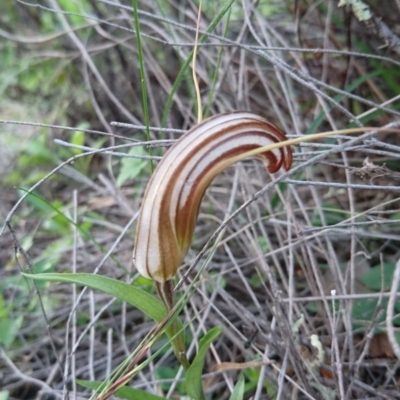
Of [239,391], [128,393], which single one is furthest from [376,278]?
[128,393]

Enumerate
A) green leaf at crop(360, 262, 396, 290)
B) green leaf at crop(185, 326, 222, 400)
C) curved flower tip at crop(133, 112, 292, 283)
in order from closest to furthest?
curved flower tip at crop(133, 112, 292, 283) → green leaf at crop(185, 326, 222, 400) → green leaf at crop(360, 262, 396, 290)

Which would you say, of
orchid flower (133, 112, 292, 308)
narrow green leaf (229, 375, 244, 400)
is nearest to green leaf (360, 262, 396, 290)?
narrow green leaf (229, 375, 244, 400)

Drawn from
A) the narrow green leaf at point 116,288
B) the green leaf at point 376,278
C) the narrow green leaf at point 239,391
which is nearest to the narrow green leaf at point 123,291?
the narrow green leaf at point 116,288

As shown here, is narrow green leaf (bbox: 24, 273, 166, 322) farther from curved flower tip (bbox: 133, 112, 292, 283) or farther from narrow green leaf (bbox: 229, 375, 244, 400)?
narrow green leaf (bbox: 229, 375, 244, 400)

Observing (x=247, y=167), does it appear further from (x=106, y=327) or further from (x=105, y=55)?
(x=105, y=55)

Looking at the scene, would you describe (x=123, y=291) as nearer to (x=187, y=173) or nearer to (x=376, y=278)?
(x=187, y=173)

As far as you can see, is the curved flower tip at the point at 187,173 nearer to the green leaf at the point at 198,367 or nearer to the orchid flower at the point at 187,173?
the orchid flower at the point at 187,173
